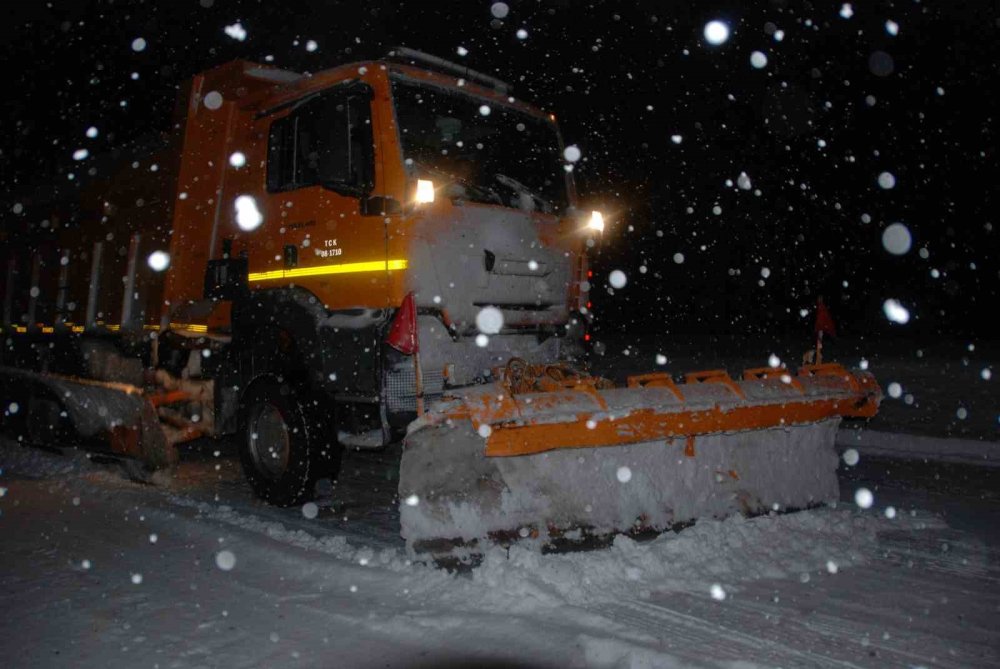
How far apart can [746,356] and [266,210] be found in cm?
1263

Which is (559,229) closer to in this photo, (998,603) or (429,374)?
(429,374)

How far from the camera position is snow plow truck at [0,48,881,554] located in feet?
14.4

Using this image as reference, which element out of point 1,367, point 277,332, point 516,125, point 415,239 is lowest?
point 1,367

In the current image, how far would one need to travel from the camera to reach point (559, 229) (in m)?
5.89

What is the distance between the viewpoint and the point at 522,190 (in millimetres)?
5762

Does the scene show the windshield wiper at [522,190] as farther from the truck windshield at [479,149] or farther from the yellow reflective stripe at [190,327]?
the yellow reflective stripe at [190,327]

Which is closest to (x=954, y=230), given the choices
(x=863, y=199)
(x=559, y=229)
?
(x=863, y=199)

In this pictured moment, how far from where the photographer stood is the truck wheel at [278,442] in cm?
522

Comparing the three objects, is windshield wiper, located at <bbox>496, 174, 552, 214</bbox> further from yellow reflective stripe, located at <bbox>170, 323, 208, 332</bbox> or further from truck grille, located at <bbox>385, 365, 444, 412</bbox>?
yellow reflective stripe, located at <bbox>170, 323, 208, 332</bbox>

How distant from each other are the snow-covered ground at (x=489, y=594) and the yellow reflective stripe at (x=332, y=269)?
66.8 inches

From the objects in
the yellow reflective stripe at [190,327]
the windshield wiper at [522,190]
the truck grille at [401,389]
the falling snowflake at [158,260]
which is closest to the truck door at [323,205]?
the truck grille at [401,389]

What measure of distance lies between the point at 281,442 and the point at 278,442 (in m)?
0.05

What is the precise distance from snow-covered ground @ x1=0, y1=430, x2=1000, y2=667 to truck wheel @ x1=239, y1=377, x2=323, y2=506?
8.9 inches

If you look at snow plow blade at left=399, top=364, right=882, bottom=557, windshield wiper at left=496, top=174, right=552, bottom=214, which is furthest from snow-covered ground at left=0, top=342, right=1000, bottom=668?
windshield wiper at left=496, top=174, right=552, bottom=214
